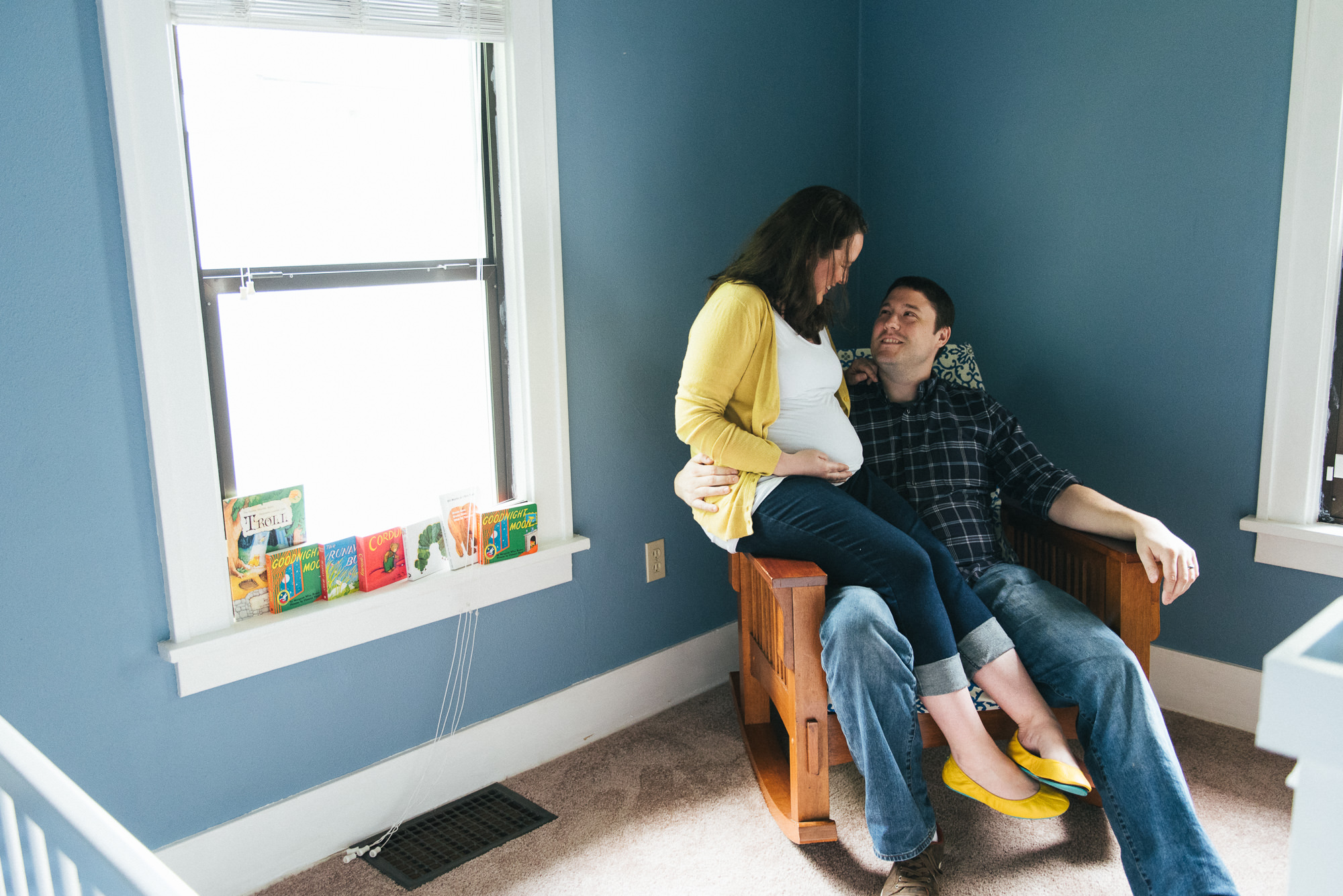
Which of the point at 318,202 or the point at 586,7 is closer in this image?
the point at 318,202

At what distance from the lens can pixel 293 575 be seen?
1916 mm

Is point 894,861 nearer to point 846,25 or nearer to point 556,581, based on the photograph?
point 556,581

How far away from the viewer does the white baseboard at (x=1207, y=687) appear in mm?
2445

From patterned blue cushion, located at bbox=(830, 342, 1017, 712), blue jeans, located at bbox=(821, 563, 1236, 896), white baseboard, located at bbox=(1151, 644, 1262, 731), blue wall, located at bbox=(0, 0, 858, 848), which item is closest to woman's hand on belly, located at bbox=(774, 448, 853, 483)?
blue jeans, located at bbox=(821, 563, 1236, 896)

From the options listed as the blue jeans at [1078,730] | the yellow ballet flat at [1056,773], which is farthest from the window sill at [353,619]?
the yellow ballet flat at [1056,773]

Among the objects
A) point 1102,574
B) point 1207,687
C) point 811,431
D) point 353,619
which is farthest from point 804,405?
point 1207,687

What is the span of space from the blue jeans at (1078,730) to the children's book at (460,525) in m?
0.84

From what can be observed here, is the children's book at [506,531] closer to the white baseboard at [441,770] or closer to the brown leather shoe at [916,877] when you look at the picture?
the white baseboard at [441,770]

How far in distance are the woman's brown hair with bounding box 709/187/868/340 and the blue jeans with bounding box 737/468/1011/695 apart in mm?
397

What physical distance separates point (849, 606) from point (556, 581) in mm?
828

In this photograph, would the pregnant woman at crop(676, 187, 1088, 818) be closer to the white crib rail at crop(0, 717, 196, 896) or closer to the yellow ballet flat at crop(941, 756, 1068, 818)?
the yellow ballet flat at crop(941, 756, 1068, 818)

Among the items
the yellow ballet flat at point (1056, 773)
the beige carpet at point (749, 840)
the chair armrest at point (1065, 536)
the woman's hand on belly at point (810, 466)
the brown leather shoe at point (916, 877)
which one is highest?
the woman's hand on belly at point (810, 466)

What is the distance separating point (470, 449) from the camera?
2.22m

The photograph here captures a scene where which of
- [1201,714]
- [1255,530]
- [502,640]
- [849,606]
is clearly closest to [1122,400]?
[1255,530]
